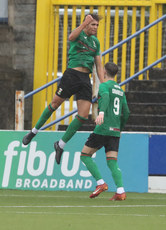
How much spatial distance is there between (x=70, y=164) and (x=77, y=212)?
383 cm

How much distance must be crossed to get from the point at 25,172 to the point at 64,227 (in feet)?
16.9

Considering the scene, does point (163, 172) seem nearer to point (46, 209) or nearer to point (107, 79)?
point (107, 79)

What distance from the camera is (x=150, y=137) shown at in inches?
424

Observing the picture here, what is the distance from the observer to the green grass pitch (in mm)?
5812

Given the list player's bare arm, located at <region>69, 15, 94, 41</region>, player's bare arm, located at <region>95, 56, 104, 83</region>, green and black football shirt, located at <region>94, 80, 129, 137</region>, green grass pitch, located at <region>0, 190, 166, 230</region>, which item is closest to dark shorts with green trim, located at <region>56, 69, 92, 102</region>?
player's bare arm, located at <region>95, 56, 104, 83</region>

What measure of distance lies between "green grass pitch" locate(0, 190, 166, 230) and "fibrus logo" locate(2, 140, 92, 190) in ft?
2.98

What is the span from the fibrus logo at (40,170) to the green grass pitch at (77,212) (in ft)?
2.98

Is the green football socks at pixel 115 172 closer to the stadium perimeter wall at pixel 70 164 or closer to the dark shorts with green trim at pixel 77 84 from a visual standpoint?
the dark shorts with green trim at pixel 77 84

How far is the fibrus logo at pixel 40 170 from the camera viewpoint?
35.0 ft

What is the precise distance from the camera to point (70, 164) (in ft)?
35.3

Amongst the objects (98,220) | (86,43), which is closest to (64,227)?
(98,220)

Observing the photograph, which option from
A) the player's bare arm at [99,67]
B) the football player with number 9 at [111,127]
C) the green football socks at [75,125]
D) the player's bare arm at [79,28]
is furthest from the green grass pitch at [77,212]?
the player's bare arm at [79,28]

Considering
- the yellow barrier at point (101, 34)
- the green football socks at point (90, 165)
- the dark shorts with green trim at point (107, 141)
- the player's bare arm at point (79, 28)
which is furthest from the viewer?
the yellow barrier at point (101, 34)

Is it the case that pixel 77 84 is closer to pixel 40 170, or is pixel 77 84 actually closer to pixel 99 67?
pixel 99 67
